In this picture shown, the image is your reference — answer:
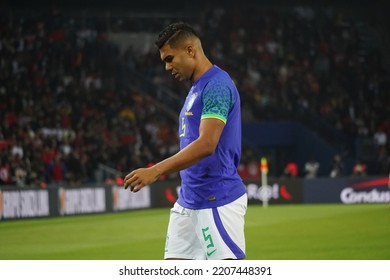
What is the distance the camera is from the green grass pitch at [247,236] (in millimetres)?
14125

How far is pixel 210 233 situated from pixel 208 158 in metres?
0.50

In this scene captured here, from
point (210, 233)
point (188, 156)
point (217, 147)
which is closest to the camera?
point (188, 156)

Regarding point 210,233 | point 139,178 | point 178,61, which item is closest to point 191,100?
point 178,61

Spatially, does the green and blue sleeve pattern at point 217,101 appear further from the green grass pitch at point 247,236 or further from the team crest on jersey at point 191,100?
the green grass pitch at point 247,236

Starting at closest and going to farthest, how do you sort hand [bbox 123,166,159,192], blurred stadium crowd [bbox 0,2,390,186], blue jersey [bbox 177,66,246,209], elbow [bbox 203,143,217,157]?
hand [bbox 123,166,159,192]
elbow [bbox 203,143,217,157]
blue jersey [bbox 177,66,246,209]
blurred stadium crowd [bbox 0,2,390,186]

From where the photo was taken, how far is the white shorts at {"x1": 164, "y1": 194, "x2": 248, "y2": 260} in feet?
19.4

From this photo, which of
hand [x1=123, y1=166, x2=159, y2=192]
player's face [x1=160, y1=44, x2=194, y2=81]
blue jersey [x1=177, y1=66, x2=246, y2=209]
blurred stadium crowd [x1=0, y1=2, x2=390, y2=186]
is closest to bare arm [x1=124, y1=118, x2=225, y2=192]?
hand [x1=123, y1=166, x2=159, y2=192]

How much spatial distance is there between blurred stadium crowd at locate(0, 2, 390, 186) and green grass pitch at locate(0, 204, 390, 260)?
117 inches

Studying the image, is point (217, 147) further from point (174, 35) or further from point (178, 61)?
point (174, 35)

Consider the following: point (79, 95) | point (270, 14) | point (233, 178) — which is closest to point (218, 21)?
point (270, 14)

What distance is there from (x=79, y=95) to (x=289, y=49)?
Answer: 11020mm

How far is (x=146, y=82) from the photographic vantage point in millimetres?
34188

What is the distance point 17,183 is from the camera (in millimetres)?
23125

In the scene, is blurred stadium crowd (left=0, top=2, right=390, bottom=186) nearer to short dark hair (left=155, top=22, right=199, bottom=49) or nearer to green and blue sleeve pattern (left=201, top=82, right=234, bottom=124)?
short dark hair (left=155, top=22, right=199, bottom=49)
